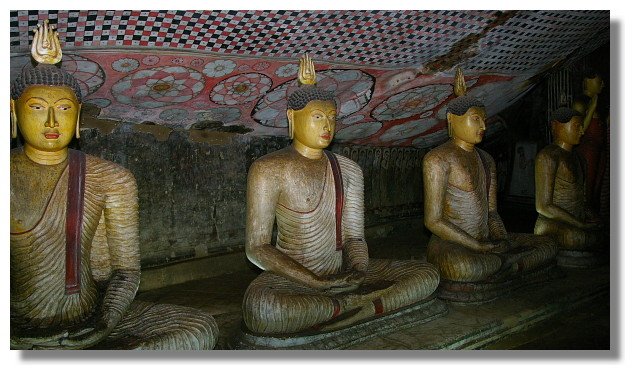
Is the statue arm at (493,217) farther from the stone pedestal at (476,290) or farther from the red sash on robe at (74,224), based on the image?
the red sash on robe at (74,224)

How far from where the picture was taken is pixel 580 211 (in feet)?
17.6

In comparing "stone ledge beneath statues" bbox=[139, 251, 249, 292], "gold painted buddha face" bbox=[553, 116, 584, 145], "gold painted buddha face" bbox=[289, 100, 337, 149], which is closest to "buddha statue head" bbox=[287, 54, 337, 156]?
"gold painted buddha face" bbox=[289, 100, 337, 149]

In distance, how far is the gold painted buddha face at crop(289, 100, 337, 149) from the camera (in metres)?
3.68

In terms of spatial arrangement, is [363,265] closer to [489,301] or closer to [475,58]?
[489,301]

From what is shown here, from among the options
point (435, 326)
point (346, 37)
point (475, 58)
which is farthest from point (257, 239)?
point (475, 58)

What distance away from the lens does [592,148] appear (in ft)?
19.1

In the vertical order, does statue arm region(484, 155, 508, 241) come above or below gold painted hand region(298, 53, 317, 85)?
below

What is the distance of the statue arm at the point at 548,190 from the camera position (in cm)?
515

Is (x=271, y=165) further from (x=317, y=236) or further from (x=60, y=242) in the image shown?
(x=60, y=242)

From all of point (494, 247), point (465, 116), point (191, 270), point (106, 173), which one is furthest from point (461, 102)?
point (191, 270)

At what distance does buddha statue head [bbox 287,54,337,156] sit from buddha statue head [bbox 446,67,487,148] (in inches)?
52.2

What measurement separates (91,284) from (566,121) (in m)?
4.56

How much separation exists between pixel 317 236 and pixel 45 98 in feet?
6.23

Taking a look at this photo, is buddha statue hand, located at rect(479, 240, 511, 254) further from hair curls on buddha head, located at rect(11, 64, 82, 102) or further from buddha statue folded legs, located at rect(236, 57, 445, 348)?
hair curls on buddha head, located at rect(11, 64, 82, 102)
